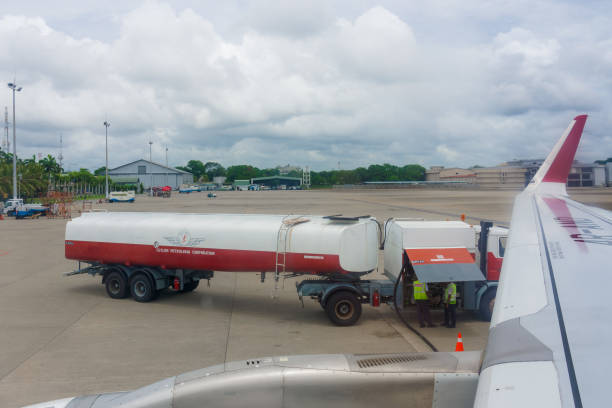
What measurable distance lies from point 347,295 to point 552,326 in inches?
409

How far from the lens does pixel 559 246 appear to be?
17.9 ft

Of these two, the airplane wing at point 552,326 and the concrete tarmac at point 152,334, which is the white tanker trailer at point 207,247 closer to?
the concrete tarmac at point 152,334

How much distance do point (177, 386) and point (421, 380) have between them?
246 centimetres

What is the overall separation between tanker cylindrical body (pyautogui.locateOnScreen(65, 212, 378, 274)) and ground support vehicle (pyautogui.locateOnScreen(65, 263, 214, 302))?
17.9 inches

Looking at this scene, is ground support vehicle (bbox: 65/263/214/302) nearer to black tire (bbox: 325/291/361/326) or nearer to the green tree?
black tire (bbox: 325/291/361/326)

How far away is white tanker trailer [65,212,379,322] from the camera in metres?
13.2

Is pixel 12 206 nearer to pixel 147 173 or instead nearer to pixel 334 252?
pixel 334 252

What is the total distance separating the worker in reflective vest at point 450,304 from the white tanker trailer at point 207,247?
90.2 inches

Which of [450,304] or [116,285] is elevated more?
[450,304]

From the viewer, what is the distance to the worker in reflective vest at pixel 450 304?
1253 cm

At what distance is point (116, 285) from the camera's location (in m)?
16.5

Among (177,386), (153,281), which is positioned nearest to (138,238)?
(153,281)

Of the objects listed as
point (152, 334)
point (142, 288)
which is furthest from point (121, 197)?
point (152, 334)

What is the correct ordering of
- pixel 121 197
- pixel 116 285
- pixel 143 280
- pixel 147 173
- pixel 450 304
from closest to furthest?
1. pixel 450 304
2. pixel 143 280
3. pixel 116 285
4. pixel 121 197
5. pixel 147 173
